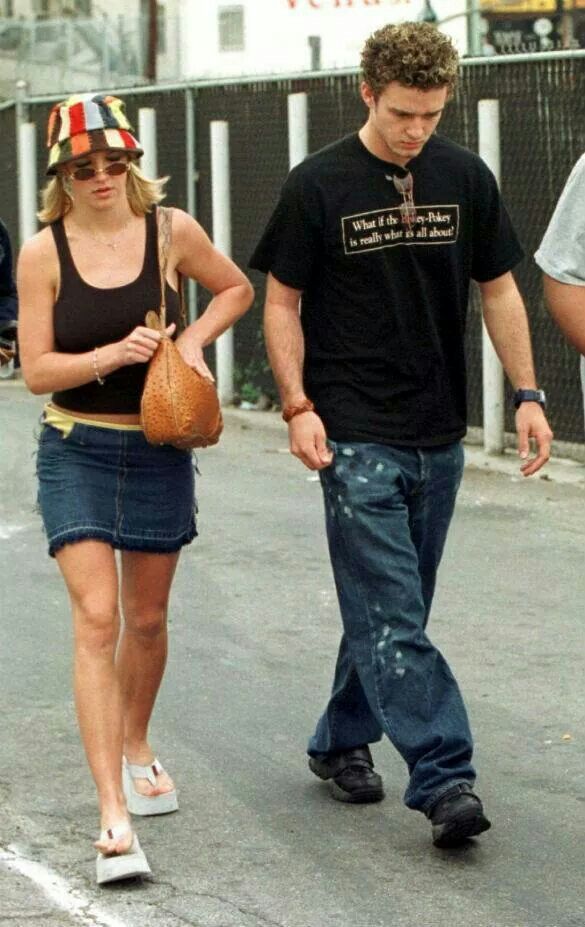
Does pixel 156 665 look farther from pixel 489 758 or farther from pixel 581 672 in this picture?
pixel 581 672

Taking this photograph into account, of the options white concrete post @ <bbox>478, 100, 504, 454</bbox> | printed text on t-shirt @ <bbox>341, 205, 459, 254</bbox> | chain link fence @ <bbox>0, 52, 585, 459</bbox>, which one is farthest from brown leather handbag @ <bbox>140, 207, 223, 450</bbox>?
white concrete post @ <bbox>478, 100, 504, 454</bbox>

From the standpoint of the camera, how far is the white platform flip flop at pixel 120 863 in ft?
16.2

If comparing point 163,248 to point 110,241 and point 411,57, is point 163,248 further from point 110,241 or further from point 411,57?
point 411,57

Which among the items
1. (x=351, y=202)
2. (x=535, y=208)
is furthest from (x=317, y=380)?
(x=535, y=208)

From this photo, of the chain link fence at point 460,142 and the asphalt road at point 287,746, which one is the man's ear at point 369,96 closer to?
the asphalt road at point 287,746

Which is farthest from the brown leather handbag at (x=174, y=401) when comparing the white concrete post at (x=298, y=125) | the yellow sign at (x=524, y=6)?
the yellow sign at (x=524, y=6)

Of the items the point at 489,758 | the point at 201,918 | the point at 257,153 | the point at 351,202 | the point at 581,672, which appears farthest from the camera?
the point at 257,153

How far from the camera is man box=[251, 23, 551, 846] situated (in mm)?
5117

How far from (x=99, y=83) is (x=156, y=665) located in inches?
1003

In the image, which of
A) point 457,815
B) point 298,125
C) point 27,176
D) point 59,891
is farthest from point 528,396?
point 27,176

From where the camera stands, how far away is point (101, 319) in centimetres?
516

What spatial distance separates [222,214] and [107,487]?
9533mm

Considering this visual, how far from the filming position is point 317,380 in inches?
208

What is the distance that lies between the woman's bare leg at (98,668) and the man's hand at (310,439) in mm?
559
